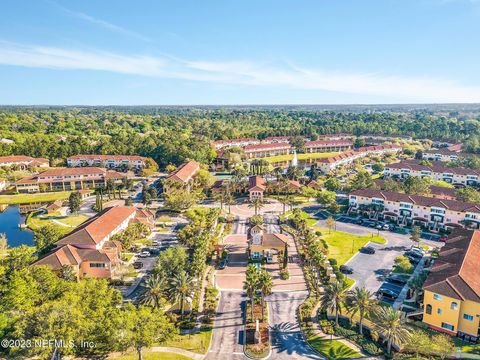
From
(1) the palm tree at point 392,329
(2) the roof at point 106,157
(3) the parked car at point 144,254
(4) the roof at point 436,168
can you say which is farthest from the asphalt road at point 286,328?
(2) the roof at point 106,157

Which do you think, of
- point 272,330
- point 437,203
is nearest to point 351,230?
point 437,203

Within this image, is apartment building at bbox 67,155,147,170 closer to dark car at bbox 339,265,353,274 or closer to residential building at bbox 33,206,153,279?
residential building at bbox 33,206,153,279

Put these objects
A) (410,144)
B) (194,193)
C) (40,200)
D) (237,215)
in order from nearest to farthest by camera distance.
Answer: (237,215) < (194,193) < (40,200) < (410,144)

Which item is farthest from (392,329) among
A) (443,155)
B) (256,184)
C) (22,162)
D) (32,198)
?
(22,162)

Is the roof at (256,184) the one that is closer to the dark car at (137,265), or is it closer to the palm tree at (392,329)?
the dark car at (137,265)

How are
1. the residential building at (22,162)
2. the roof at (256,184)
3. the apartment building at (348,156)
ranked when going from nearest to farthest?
the roof at (256,184)
the residential building at (22,162)
the apartment building at (348,156)

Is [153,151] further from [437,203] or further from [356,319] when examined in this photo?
[356,319]
